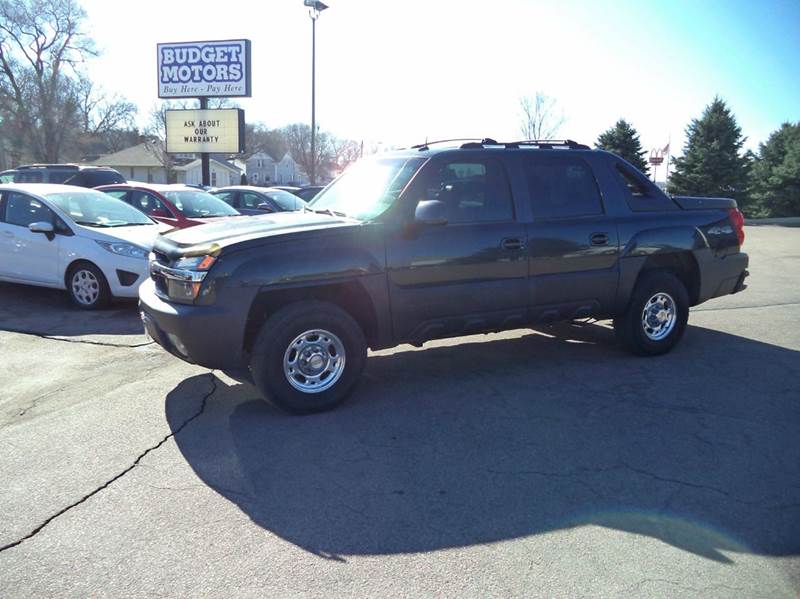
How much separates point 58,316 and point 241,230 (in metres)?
4.53

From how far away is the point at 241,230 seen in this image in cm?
498

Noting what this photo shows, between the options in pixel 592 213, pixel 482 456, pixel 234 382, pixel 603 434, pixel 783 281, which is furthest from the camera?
pixel 783 281

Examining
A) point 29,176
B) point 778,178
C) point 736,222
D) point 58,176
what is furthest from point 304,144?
point 736,222

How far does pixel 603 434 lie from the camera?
4598 millimetres

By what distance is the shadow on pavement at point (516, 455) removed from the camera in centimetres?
344

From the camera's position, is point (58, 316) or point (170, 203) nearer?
point (58, 316)

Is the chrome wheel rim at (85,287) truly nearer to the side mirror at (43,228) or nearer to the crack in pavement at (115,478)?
the side mirror at (43,228)

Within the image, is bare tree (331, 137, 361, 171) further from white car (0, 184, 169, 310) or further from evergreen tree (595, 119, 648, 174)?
white car (0, 184, 169, 310)

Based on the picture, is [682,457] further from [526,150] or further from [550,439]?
[526,150]

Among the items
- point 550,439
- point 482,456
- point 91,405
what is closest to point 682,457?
point 550,439

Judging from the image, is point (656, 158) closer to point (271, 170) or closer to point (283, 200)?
point (283, 200)

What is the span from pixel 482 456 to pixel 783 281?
9869mm

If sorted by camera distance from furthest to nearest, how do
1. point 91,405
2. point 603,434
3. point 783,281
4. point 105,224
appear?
1. point 783,281
2. point 105,224
3. point 91,405
4. point 603,434

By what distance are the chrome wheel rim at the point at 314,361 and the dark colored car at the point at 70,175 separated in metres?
Result: 16.5
